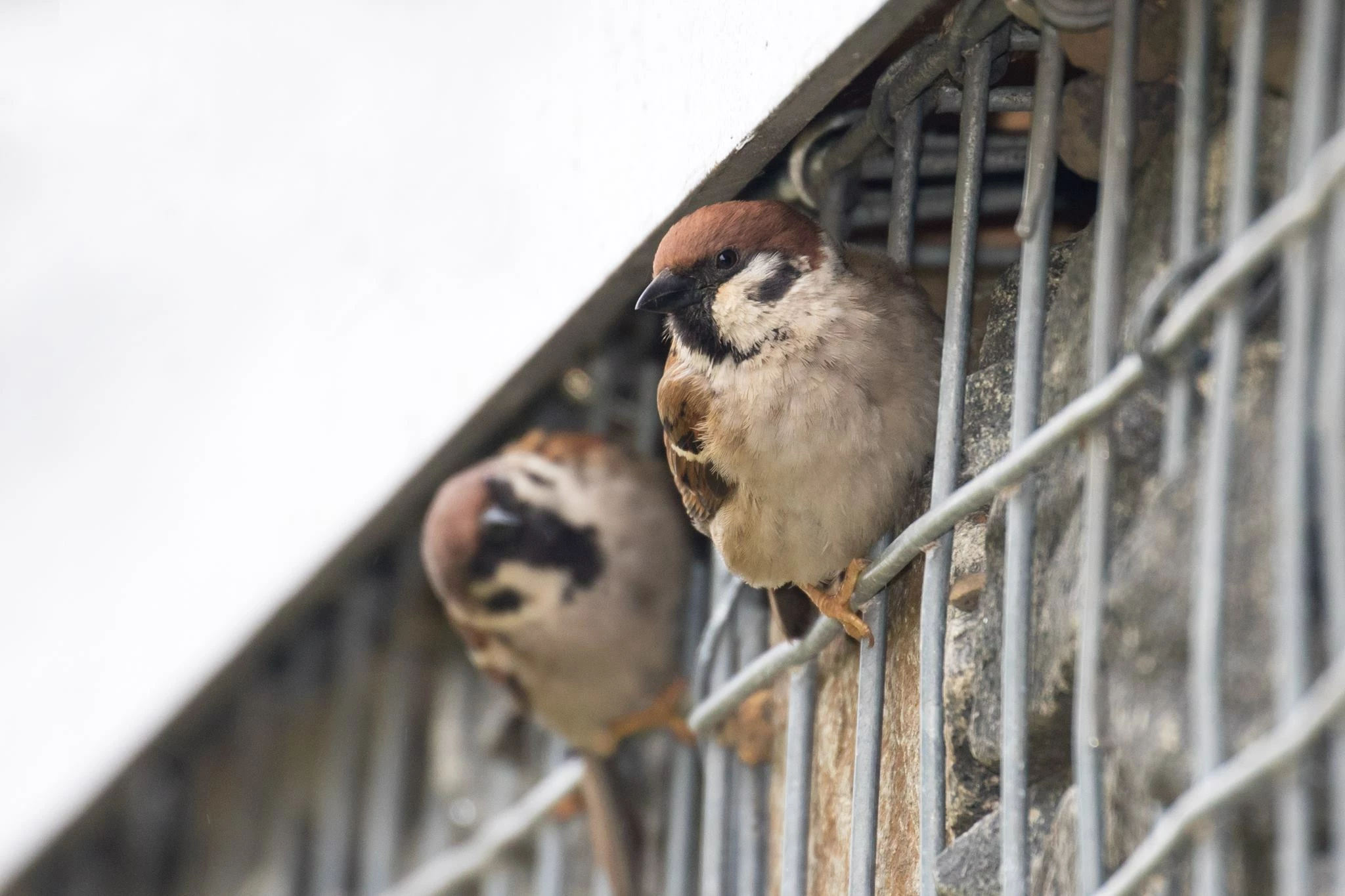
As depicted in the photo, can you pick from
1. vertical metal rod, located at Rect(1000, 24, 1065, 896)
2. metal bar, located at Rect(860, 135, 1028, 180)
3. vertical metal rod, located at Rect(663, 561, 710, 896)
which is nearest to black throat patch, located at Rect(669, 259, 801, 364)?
metal bar, located at Rect(860, 135, 1028, 180)

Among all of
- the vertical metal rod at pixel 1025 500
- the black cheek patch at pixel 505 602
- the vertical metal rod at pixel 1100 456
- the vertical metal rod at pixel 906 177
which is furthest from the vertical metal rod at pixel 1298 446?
the black cheek patch at pixel 505 602

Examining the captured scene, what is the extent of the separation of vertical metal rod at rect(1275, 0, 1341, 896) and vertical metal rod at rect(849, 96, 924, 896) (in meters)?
0.69

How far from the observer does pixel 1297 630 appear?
1130 millimetres

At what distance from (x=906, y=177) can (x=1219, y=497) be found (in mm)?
929

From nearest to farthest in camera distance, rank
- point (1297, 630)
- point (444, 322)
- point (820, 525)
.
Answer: point (1297, 630), point (820, 525), point (444, 322)

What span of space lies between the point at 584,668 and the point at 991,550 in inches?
66.4

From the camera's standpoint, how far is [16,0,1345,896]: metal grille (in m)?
1.16

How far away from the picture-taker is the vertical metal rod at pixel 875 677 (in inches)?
73.6

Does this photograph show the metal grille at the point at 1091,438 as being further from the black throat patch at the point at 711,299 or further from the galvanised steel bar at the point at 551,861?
the galvanised steel bar at the point at 551,861

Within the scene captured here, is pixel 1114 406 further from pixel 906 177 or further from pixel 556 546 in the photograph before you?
pixel 556 546

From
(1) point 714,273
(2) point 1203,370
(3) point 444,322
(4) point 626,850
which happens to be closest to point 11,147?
(3) point 444,322

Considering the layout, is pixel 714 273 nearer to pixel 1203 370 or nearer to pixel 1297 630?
pixel 1203 370

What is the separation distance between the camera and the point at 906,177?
2.10 meters

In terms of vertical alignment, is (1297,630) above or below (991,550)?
above
